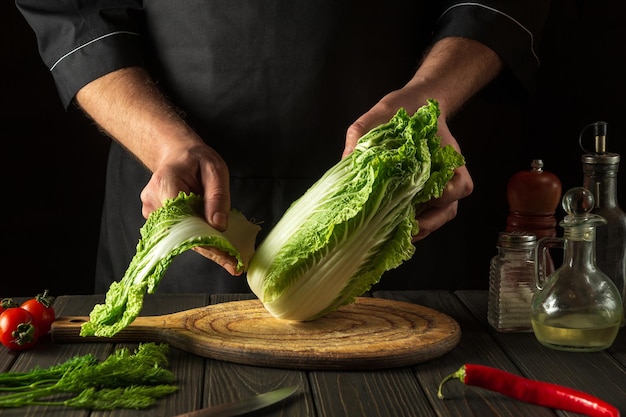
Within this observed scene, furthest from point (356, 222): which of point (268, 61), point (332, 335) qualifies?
point (268, 61)

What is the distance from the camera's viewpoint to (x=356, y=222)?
1.77m

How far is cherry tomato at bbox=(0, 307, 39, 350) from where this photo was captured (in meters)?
1.77

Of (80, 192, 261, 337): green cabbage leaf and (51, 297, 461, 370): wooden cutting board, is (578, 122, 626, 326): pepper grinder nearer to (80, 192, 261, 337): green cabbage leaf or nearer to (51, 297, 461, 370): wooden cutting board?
(51, 297, 461, 370): wooden cutting board

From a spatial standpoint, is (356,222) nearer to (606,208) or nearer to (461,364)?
(461,364)

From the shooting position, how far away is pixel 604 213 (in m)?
1.93

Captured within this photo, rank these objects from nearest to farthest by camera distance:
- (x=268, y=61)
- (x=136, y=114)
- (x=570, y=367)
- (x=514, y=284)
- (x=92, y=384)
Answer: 1. (x=92, y=384)
2. (x=570, y=367)
3. (x=514, y=284)
4. (x=136, y=114)
5. (x=268, y=61)

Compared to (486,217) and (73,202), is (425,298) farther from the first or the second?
(73,202)

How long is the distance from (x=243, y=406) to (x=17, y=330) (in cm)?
56

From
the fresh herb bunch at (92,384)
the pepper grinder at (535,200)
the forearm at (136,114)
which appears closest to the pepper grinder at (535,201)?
the pepper grinder at (535,200)

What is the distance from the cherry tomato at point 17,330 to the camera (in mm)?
1772

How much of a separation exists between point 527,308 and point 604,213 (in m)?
0.25

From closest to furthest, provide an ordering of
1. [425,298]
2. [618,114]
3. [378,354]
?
[378,354]
[425,298]
[618,114]

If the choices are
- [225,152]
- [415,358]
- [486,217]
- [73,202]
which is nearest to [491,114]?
[486,217]

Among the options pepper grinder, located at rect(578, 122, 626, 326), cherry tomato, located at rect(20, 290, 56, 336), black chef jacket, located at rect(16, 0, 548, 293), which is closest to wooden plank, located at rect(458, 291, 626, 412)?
pepper grinder, located at rect(578, 122, 626, 326)
